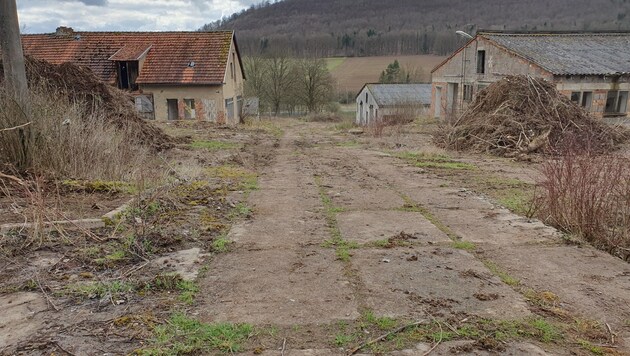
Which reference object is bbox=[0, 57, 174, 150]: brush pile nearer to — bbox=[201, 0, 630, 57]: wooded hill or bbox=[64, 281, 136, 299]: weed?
bbox=[64, 281, 136, 299]: weed

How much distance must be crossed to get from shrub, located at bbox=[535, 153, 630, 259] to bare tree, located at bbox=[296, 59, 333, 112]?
44845 millimetres

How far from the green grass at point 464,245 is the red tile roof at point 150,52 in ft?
74.4

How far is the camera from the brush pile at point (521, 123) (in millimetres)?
13133

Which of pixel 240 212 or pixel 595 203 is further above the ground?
pixel 595 203

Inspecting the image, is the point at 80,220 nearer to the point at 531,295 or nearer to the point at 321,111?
the point at 531,295

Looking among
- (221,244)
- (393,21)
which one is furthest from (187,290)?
(393,21)

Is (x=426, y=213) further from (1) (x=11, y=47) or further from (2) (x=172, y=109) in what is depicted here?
(2) (x=172, y=109)

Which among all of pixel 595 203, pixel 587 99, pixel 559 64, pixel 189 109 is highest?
pixel 559 64

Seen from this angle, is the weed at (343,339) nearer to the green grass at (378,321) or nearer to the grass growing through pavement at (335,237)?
the green grass at (378,321)

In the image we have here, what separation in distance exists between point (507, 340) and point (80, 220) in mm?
4290

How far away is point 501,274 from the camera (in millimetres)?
3920

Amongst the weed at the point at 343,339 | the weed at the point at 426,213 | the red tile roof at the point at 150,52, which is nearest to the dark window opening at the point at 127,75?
the red tile roof at the point at 150,52

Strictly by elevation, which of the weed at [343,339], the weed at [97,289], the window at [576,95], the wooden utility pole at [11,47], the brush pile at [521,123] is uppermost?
the wooden utility pole at [11,47]

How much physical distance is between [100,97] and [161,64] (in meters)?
15.7
